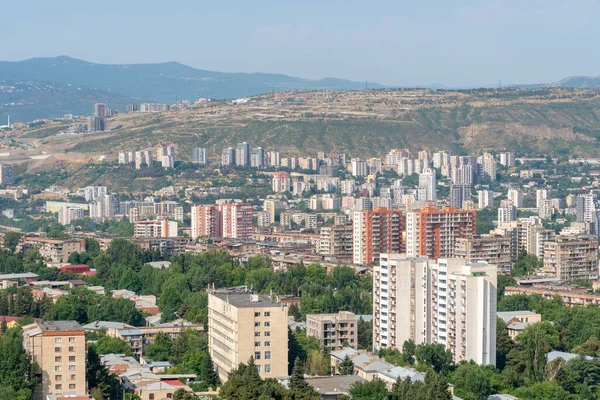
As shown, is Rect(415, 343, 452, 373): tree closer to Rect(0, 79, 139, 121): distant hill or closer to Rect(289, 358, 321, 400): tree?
Rect(289, 358, 321, 400): tree

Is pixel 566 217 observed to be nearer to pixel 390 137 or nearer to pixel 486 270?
pixel 390 137

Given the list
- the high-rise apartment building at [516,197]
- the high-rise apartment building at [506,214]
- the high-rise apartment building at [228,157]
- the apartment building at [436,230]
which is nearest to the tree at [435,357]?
the apartment building at [436,230]

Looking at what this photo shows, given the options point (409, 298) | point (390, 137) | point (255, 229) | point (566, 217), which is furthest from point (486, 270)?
point (390, 137)

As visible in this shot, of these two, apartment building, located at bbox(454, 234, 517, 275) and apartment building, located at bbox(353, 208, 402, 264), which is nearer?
apartment building, located at bbox(454, 234, 517, 275)

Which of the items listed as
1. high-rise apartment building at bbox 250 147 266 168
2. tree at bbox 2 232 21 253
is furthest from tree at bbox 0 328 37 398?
high-rise apartment building at bbox 250 147 266 168

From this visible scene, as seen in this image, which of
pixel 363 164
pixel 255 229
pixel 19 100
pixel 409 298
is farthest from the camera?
pixel 19 100

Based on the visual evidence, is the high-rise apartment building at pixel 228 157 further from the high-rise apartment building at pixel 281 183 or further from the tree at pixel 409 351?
the tree at pixel 409 351
